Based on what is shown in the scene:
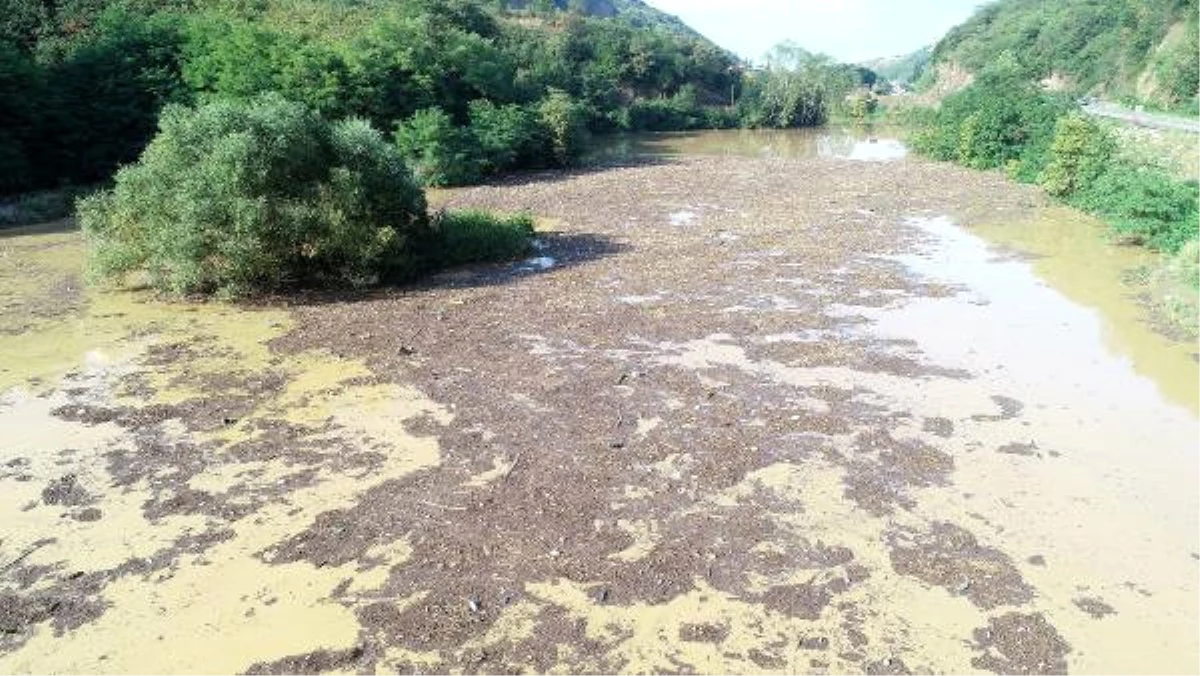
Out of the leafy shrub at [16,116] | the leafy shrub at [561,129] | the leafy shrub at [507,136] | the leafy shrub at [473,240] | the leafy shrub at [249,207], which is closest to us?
the leafy shrub at [249,207]

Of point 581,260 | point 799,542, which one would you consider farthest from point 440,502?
point 581,260

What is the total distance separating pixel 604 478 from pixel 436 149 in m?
28.2

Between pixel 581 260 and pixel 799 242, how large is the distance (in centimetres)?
665

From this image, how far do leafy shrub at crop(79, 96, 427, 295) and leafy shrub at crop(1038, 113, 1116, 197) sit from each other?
24796mm

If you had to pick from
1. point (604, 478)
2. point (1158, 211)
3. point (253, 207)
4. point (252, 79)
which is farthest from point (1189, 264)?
point (252, 79)

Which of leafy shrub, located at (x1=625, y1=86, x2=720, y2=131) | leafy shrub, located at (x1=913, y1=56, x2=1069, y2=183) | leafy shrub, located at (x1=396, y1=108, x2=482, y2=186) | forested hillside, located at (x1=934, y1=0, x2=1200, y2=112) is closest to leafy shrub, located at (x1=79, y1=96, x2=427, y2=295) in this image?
leafy shrub, located at (x1=396, y1=108, x2=482, y2=186)

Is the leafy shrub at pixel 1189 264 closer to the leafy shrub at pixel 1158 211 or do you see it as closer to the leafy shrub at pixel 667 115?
the leafy shrub at pixel 1158 211

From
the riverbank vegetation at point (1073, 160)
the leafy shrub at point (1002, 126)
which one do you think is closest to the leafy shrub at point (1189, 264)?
the riverbank vegetation at point (1073, 160)

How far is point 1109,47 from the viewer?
70250 millimetres

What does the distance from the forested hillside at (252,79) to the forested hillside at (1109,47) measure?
3503 cm

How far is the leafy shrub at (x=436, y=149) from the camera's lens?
35938 millimetres

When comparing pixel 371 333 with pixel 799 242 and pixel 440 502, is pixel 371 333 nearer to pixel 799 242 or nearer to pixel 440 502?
A: pixel 440 502

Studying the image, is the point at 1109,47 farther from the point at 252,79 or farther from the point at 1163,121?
the point at 252,79

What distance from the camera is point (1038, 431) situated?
1178 cm
